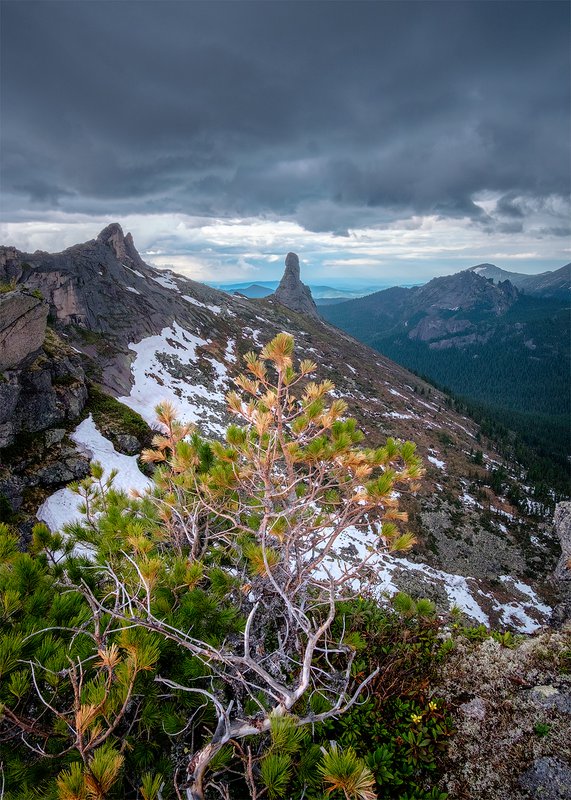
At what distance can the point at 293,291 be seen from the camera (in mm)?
172375

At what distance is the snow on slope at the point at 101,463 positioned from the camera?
2361cm

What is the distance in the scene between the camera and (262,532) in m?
4.22

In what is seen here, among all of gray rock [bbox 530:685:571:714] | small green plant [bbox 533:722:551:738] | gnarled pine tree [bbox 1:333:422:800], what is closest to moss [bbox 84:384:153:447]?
gnarled pine tree [bbox 1:333:422:800]

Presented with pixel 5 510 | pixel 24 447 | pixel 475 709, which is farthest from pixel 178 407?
pixel 475 709

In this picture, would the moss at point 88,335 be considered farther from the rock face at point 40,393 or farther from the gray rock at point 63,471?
the gray rock at point 63,471

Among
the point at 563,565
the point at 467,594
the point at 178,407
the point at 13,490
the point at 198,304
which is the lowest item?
the point at 467,594

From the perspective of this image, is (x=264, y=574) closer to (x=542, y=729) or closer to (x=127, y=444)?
(x=542, y=729)

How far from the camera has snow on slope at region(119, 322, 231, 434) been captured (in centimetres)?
4697

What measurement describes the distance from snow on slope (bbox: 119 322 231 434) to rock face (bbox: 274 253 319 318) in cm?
10038

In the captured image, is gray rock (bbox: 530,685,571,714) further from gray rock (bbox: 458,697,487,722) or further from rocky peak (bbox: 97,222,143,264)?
rocky peak (bbox: 97,222,143,264)

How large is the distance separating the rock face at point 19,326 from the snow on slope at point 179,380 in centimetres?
1573

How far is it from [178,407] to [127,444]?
17.7ft

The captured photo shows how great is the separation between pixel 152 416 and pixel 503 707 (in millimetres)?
42937

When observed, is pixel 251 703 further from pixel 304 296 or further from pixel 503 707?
pixel 304 296
